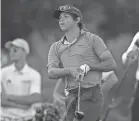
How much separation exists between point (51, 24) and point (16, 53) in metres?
1.00

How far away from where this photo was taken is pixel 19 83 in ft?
21.8

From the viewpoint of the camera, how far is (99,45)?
4.08 meters

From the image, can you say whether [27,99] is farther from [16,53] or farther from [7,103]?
[16,53]

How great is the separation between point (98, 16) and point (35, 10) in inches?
38.6

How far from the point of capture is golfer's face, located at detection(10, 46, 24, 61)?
6.86 metres

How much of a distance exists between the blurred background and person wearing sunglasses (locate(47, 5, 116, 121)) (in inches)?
109

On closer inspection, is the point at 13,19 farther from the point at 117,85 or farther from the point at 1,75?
the point at 117,85

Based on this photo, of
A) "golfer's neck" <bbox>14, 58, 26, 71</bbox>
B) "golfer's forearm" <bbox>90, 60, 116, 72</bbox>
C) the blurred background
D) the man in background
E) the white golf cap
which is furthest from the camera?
the blurred background

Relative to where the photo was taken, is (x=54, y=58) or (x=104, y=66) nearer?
(x=104, y=66)

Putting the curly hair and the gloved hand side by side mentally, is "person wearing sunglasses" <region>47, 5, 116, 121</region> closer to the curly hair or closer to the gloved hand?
the gloved hand

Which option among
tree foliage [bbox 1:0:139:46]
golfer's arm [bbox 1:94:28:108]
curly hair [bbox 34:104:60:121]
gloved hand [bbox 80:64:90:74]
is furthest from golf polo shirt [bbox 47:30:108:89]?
tree foliage [bbox 1:0:139:46]

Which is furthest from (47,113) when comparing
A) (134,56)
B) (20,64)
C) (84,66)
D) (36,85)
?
(84,66)

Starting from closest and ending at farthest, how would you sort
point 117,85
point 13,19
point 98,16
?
point 117,85 → point 98,16 → point 13,19

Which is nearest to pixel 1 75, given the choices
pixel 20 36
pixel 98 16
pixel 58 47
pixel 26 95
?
pixel 26 95
